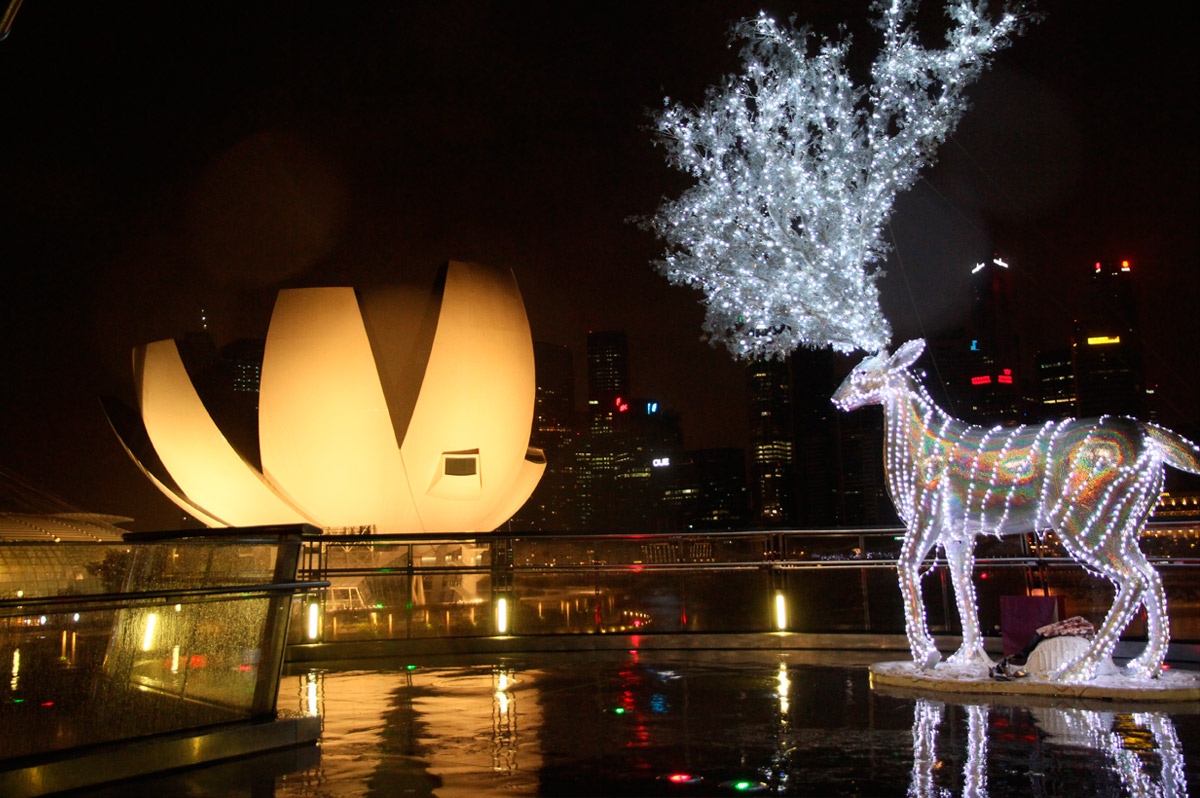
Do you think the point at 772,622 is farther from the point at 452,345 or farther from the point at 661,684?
the point at 452,345

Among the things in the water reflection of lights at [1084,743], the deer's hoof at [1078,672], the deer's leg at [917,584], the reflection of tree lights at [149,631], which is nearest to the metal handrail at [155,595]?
the reflection of tree lights at [149,631]

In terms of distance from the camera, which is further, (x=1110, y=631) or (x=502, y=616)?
(x=502, y=616)

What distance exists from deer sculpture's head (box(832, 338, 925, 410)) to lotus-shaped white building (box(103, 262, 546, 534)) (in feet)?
44.8

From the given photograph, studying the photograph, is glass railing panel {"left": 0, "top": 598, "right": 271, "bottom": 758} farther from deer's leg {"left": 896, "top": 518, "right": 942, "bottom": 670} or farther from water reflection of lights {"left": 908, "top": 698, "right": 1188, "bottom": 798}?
deer's leg {"left": 896, "top": 518, "right": 942, "bottom": 670}

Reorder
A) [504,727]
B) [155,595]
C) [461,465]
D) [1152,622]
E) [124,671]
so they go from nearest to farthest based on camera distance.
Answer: [124,671] → [155,595] → [504,727] → [1152,622] → [461,465]

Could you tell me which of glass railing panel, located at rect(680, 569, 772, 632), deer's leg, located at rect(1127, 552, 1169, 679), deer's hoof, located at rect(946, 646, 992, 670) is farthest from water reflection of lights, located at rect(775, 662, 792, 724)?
glass railing panel, located at rect(680, 569, 772, 632)

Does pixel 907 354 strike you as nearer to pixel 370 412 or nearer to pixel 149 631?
pixel 149 631

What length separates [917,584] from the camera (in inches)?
342

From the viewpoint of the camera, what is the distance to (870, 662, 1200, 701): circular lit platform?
24.2 feet

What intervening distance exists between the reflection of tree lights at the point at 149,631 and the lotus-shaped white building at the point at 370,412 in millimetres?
14945

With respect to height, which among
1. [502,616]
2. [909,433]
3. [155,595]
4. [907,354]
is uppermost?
[907,354]

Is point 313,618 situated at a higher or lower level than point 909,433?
lower

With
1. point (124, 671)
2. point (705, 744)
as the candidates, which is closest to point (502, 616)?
point (705, 744)

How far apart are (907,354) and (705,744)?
436cm
